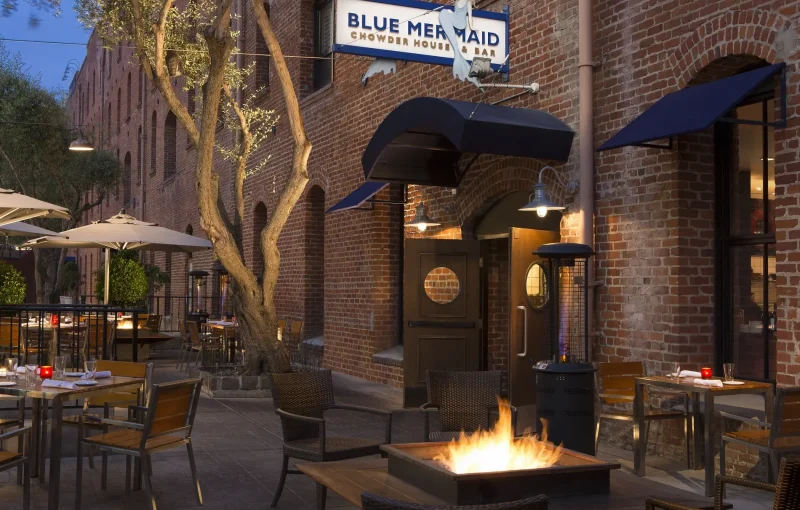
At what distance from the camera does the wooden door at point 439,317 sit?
422 inches

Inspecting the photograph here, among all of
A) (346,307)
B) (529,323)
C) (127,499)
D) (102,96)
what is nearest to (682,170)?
(529,323)

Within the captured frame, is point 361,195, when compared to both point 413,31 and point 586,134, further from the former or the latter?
point 586,134

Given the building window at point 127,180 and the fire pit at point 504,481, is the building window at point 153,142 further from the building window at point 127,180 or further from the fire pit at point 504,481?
the fire pit at point 504,481

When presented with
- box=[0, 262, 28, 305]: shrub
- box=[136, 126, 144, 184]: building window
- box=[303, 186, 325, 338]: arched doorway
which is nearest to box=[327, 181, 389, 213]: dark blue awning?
box=[303, 186, 325, 338]: arched doorway

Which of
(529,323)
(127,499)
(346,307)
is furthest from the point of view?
(346,307)

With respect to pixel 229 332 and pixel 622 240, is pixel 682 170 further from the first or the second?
pixel 229 332

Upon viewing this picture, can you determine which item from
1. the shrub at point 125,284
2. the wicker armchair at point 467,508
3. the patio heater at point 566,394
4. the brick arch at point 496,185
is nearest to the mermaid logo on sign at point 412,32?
the brick arch at point 496,185

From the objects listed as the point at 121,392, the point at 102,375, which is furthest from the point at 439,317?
the point at 102,375

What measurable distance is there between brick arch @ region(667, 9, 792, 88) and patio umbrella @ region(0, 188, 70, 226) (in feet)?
22.2

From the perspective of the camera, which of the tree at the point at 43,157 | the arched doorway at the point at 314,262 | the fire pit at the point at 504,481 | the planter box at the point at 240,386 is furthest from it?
the tree at the point at 43,157

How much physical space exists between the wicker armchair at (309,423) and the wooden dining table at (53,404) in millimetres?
1229

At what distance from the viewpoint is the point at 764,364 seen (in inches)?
292

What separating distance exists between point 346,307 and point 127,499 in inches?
323

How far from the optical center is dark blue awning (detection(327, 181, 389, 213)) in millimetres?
12477
